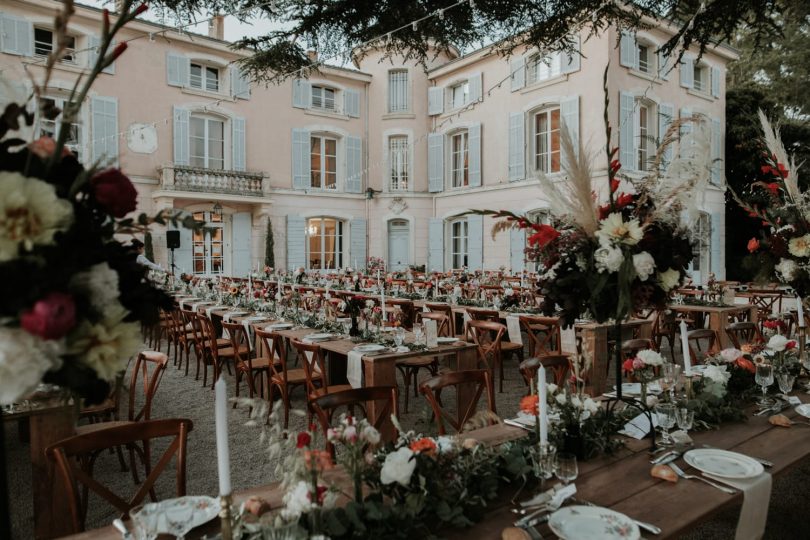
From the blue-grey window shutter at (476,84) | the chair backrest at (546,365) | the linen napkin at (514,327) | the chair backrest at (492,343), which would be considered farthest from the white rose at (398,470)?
the blue-grey window shutter at (476,84)

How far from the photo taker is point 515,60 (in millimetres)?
12984

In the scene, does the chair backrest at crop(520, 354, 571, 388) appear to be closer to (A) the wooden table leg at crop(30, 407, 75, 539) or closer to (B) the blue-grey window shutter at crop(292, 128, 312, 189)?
(A) the wooden table leg at crop(30, 407, 75, 539)

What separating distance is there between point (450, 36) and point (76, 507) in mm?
2559

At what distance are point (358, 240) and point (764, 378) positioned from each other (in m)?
13.1

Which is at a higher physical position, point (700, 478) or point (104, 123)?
point (104, 123)

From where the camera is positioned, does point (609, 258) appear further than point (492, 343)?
No

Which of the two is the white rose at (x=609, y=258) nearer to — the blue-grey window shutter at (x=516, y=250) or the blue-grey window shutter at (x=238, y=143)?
the blue-grey window shutter at (x=516, y=250)

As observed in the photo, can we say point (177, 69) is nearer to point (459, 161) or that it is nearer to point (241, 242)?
point (241, 242)

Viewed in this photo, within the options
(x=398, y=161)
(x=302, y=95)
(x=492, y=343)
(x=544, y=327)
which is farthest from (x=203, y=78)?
(x=492, y=343)

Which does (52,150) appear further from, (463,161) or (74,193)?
(463,161)

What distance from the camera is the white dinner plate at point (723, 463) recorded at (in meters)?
1.64

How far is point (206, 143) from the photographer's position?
43.2 feet

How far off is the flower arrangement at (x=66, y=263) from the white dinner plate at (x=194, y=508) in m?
0.51

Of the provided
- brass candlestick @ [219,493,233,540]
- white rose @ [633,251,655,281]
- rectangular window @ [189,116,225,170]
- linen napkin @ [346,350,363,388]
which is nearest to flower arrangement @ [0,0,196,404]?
brass candlestick @ [219,493,233,540]
